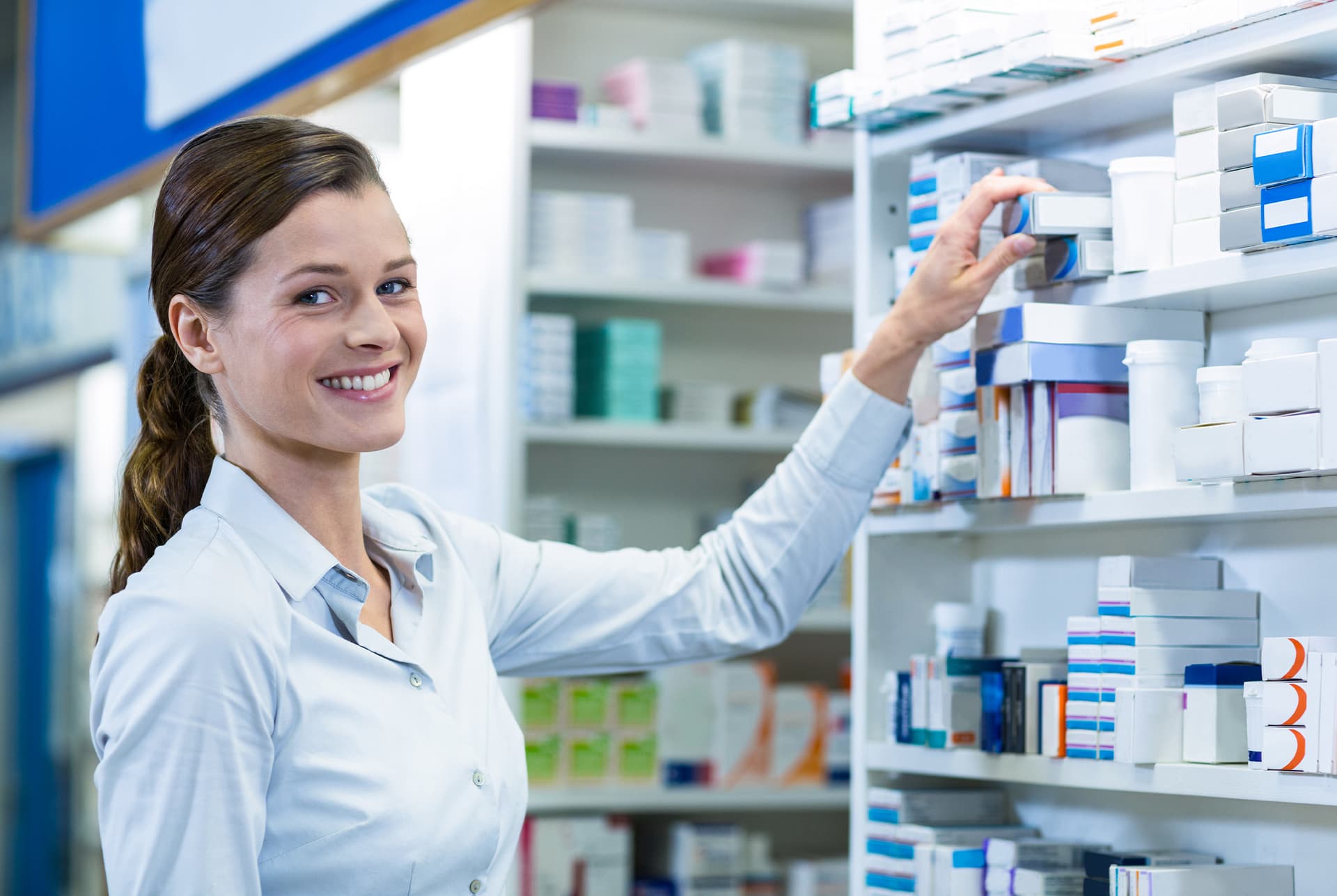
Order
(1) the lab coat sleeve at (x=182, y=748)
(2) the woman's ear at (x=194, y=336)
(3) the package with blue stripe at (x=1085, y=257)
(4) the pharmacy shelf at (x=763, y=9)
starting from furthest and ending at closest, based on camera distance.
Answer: (4) the pharmacy shelf at (x=763, y=9), (3) the package with blue stripe at (x=1085, y=257), (2) the woman's ear at (x=194, y=336), (1) the lab coat sleeve at (x=182, y=748)

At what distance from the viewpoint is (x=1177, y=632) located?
1.95 metres

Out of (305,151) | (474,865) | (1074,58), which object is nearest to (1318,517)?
(1074,58)

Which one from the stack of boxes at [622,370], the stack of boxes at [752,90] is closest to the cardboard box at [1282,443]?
the stack of boxes at [622,370]

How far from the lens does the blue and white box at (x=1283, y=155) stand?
1.72 m

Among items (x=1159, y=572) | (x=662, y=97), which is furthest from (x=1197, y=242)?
(x=662, y=97)

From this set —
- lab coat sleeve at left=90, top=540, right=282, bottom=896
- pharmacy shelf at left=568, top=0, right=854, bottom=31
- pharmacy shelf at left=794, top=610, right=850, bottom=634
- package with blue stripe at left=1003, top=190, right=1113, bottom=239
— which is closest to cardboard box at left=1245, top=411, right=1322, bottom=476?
package with blue stripe at left=1003, top=190, right=1113, bottom=239

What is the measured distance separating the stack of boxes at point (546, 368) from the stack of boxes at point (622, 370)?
0.35 feet

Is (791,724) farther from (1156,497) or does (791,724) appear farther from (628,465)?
A: (1156,497)

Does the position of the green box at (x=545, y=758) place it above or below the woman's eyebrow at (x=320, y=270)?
below

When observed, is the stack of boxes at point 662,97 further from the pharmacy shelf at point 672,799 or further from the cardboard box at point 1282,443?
the cardboard box at point 1282,443

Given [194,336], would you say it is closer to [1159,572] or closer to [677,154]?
[1159,572]

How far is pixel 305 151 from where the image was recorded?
178 cm

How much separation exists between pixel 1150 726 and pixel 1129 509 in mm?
244

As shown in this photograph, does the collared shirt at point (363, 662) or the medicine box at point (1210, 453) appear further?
the medicine box at point (1210, 453)
